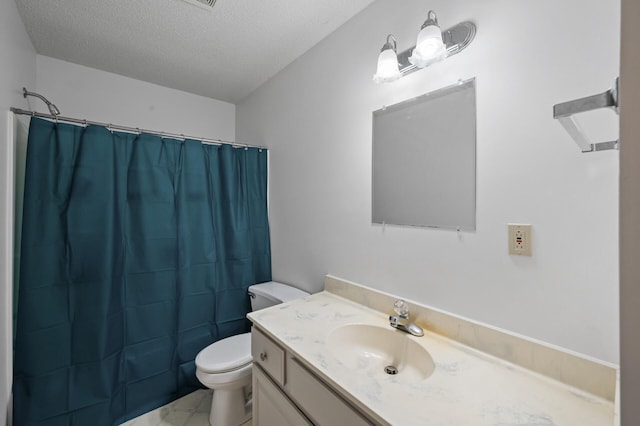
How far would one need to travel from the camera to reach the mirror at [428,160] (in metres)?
1.06

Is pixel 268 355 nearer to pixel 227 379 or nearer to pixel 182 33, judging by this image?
pixel 227 379

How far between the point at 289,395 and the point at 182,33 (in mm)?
2041

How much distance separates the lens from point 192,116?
251 cm

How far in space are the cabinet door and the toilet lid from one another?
30 cm

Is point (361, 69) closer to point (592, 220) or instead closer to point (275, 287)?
point (592, 220)

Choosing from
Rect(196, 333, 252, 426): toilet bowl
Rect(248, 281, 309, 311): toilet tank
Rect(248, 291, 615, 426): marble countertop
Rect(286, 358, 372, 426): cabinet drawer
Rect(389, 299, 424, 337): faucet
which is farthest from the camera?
Rect(248, 281, 309, 311): toilet tank

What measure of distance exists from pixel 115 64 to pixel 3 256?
4.93 feet

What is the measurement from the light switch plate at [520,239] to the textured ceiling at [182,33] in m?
1.32

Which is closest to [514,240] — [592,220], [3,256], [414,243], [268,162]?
[592,220]

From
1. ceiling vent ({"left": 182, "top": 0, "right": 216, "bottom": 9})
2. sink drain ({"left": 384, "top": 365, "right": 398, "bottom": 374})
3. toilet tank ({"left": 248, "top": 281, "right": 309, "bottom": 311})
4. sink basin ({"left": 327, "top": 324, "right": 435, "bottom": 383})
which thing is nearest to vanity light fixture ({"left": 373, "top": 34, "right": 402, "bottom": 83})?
ceiling vent ({"left": 182, "top": 0, "right": 216, "bottom": 9})

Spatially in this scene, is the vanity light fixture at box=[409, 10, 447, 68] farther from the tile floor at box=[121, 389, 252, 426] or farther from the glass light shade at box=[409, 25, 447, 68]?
the tile floor at box=[121, 389, 252, 426]

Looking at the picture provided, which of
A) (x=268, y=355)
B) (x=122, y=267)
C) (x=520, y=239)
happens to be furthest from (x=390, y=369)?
(x=122, y=267)

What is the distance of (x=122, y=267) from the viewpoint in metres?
1.63

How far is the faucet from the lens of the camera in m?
1.11
